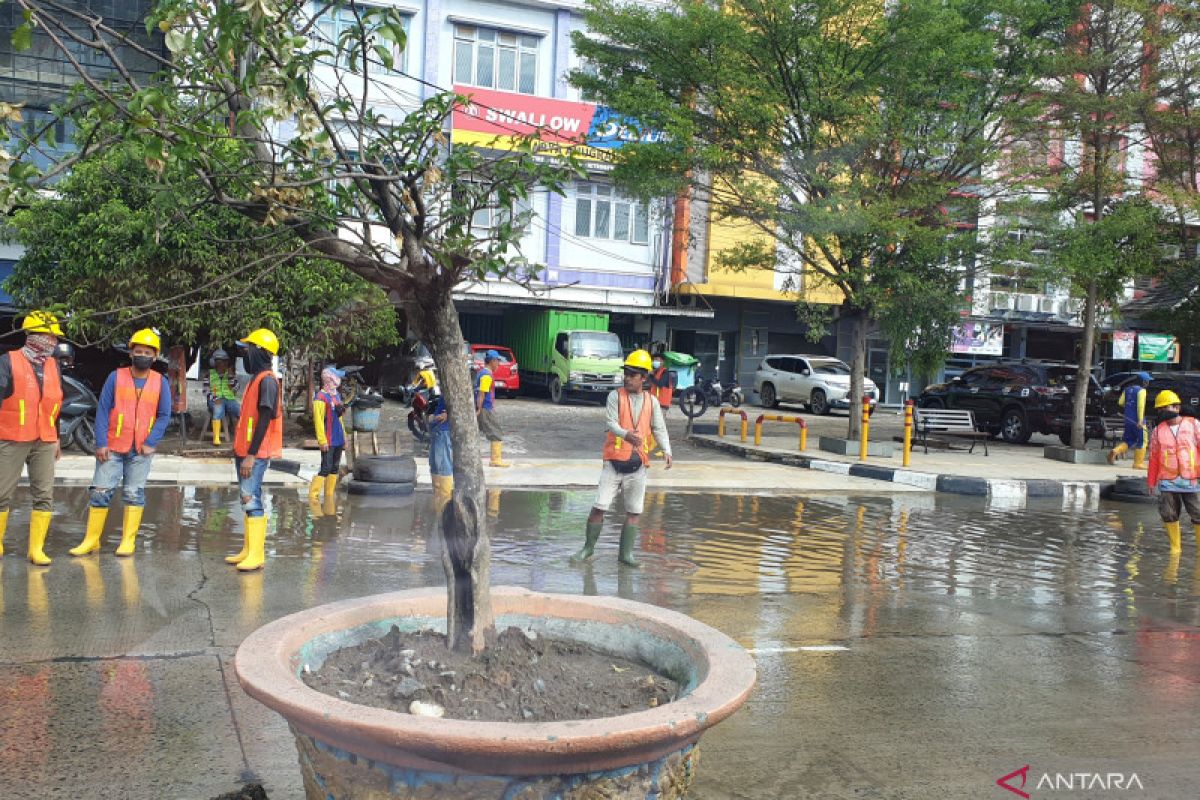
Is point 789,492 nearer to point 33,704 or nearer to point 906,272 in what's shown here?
point 906,272

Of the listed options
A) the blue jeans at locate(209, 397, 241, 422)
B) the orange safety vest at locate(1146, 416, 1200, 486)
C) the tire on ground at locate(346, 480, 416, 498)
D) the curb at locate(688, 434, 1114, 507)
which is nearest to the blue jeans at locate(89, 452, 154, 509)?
the tire on ground at locate(346, 480, 416, 498)

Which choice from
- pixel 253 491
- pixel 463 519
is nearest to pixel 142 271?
pixel 253 491

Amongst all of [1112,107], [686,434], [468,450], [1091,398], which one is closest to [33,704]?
[468,450]

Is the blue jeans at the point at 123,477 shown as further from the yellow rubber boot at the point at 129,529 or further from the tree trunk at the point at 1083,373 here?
the tree trunk at the point at 1083,373

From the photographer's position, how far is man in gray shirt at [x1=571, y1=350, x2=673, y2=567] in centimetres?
868

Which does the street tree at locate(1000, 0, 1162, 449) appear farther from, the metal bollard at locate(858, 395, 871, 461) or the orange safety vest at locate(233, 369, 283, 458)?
the orange safety vest at locate(233, 369, 283, 458)

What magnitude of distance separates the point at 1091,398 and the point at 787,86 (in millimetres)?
10608

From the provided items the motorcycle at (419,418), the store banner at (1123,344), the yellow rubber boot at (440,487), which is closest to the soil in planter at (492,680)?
the yellow rubber boot at (440,487)

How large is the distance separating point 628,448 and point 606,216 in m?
24.5

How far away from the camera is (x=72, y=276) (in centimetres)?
1558

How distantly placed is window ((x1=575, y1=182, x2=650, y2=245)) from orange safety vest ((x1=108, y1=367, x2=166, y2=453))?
80.1 ft

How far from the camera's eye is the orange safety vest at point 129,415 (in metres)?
8.18

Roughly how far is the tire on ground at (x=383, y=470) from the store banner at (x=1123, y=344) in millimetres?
32816

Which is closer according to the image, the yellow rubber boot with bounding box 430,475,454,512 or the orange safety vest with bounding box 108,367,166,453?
the orange safety vest with bounding box 108,367,166,453
